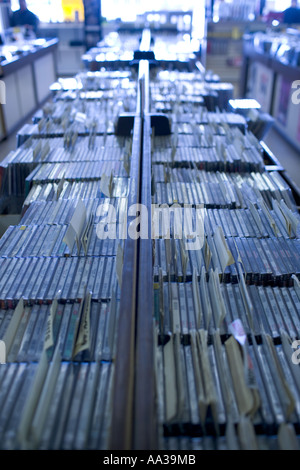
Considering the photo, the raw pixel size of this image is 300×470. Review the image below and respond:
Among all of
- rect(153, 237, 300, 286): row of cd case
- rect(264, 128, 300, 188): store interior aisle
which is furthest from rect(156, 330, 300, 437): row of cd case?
rect(264, 128, 300, 188): store interior aisle

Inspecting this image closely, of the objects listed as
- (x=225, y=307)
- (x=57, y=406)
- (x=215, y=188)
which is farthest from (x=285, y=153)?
(x=57, y=406)

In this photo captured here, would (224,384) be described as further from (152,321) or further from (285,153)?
(285,153)

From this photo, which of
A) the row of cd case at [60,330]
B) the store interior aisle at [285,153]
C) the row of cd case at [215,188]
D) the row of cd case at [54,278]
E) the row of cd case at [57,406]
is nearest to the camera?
the row of cd case at [57,406]

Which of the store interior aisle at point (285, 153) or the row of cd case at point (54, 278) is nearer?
the row of cd case at point (54, 278)

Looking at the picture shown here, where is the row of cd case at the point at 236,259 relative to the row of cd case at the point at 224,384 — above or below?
above

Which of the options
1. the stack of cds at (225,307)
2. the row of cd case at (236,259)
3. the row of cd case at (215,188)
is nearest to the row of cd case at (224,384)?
the stack of cds at (225,307)

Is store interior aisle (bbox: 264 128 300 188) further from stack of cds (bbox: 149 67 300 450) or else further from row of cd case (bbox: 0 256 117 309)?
row of cd case (bbox: 0 256 117 309)

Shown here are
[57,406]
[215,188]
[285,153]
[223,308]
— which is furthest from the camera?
[285,153]

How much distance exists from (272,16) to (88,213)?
33.4 feet

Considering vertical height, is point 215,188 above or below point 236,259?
above

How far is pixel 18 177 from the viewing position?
2770 millimetres

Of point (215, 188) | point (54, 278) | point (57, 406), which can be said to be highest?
point (215, 188)

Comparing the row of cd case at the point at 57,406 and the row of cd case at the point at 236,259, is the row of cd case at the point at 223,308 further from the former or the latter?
the row of cd case at the point at 57,406

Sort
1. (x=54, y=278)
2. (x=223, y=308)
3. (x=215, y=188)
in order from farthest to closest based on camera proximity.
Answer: (x=215, y=188)
(x=54, y=278)
(x=223, y=308)
